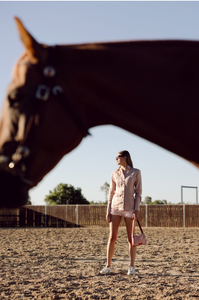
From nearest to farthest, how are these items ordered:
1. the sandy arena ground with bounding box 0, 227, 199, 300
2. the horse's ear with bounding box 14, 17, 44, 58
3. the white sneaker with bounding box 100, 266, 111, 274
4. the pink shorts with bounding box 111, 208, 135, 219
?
the horse's ear with bounding box 14, 17, 44, 58
the sandy arena ground with bounding box 0, 227, 199, 300
the pink shorts with bounding box 111, 208, 135, 219
the white sneaker with bounding box 100, 266, 111, 274

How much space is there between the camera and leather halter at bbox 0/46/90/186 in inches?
64.1

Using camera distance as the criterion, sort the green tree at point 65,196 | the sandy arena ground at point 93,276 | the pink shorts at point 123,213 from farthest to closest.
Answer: the green tree at point 65,196 → the pink shorts at point 123,213 → the sandy arena ground at point 93,276

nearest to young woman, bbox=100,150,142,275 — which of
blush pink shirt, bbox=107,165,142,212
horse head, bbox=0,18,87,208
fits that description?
blush pink shirt, bbox=107,165,142,212

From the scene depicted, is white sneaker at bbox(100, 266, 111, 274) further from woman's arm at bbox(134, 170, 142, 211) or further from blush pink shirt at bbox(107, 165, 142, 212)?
woman's arm at bbox(134, 170, 142, 211)

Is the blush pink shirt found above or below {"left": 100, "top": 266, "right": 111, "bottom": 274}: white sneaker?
above

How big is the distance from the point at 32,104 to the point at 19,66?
0.20 meters

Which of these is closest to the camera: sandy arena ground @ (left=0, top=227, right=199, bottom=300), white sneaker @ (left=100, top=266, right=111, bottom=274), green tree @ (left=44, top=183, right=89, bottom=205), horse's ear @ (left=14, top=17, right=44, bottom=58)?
horse's ear @ (left=14, top=17, right=44, bottom=58)

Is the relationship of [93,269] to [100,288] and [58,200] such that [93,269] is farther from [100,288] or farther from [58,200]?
[58,200]

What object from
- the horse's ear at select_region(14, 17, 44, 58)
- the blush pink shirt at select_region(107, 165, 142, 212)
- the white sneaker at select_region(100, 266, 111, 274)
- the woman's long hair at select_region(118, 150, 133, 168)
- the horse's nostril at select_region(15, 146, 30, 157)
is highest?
the horse's ear at select_region(14, 17, 44, 58)

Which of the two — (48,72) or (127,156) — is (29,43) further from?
(127,156)

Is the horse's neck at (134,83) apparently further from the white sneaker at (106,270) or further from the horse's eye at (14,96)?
the white sneaker at (106,270)

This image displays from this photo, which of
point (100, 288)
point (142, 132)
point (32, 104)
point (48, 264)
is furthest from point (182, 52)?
point (48, 264)

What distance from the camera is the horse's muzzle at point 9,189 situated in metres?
1.65

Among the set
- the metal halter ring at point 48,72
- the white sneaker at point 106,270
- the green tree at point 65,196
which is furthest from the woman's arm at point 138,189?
the green tree at point 65,196
